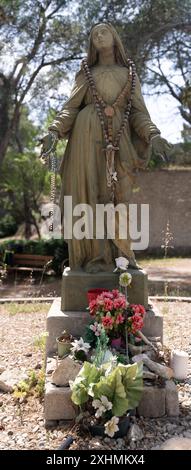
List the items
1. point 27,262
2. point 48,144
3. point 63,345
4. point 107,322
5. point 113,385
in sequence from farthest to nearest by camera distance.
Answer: point 27,262
point 48,144
point 63,345
point 107,322
point 113,385

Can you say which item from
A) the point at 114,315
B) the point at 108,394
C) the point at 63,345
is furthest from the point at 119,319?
the point at 108,394

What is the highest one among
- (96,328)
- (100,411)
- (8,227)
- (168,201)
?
(168,201)

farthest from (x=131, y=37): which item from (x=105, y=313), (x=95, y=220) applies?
(x=105, y=313)

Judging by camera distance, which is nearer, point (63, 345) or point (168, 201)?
point (63, 345)

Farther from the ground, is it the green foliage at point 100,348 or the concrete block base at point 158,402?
the green foliage at point 100,348

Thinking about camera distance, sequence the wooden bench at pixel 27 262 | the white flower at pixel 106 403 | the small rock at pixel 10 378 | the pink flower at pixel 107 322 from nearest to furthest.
→ the white flower at pixel 106 403 → the pink flower at pixel 107 322 → the small rock at pixel 10 378 → the wooden bench at pixel 27 262

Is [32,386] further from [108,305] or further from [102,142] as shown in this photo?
[102,142]

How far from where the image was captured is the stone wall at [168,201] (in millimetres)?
16344

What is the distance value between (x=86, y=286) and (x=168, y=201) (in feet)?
44.4

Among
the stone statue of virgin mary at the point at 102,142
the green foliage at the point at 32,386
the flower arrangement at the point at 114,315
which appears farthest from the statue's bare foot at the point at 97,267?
the green foliage at the point at 32,386

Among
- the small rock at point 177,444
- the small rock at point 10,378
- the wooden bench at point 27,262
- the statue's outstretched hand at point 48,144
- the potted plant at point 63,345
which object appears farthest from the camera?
the wooden bench at point 27,262

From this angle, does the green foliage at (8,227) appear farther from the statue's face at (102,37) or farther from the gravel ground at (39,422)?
the statue's face at (102,37)

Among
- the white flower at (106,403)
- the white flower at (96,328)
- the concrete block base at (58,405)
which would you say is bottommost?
the concrete block base at (58,405)

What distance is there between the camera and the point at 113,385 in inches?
100
